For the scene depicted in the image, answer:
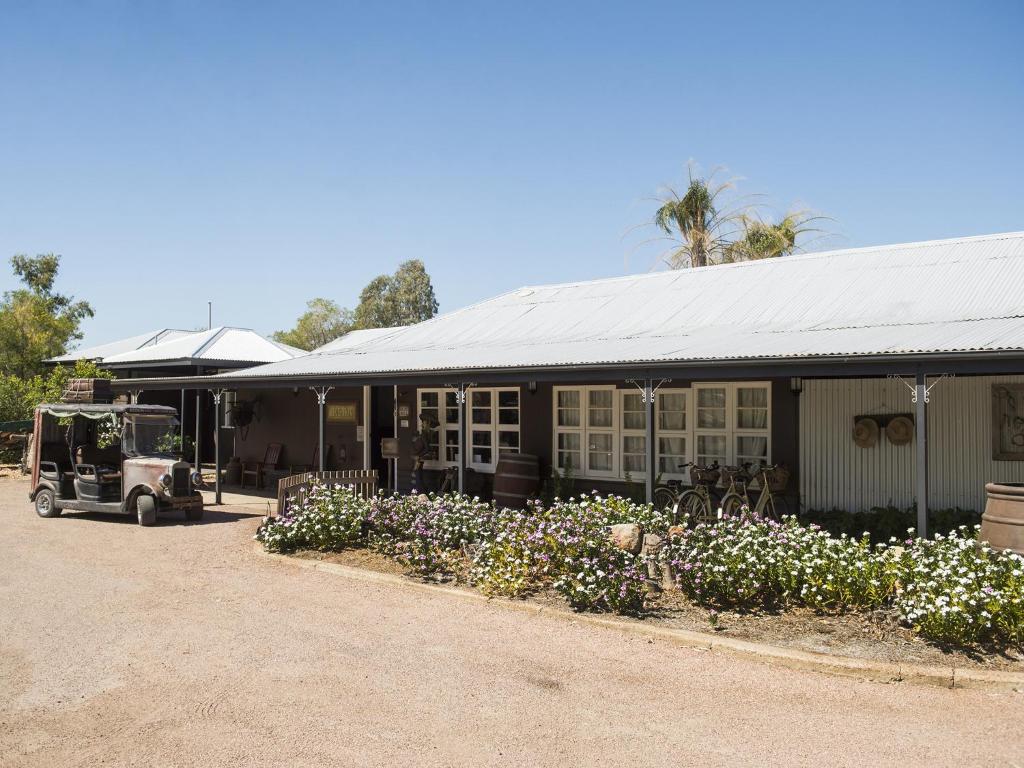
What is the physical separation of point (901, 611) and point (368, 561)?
5.69m

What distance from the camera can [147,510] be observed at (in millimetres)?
12852

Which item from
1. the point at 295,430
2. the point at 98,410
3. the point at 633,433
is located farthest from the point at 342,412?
the point at 633,433

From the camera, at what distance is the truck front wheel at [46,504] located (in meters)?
13.9

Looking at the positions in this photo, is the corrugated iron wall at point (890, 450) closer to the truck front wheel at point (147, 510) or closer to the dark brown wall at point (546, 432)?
the dark brown wall at point (546, 432)

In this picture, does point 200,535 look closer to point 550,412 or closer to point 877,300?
point 550,412

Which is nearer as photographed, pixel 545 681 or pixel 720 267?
pixel 545 681

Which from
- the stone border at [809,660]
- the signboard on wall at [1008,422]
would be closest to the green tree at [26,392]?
the stone border at [809,660]

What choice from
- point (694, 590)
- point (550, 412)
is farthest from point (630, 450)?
point (694, 590)

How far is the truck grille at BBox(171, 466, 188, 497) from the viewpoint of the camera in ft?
42.4

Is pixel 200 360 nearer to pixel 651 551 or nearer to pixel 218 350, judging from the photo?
pixel 218 350

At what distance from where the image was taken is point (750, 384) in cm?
1184

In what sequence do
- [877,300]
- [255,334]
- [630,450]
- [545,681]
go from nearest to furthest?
[545,681], [877,300], [630,450], [255,334]

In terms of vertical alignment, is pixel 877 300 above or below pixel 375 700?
A: above

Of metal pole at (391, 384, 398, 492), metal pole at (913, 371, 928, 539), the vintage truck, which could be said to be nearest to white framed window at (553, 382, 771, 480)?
metal pole at (391, 384, 398, 492)
